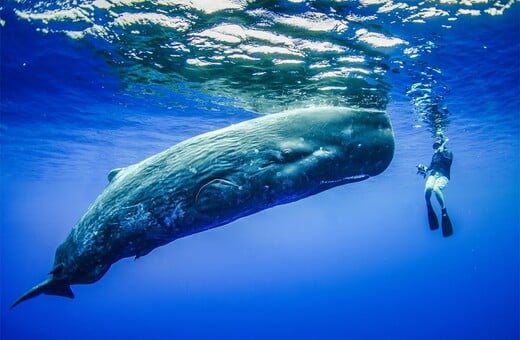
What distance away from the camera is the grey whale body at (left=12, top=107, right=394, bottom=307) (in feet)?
8.89

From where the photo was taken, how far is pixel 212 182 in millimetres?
2674

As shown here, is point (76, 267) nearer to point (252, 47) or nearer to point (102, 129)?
point (252, 47)

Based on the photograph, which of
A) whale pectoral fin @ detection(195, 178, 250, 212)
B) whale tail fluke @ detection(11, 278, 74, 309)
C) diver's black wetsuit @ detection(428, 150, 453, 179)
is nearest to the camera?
whale pectoral fin @ detection(195, 178, 250, 212)

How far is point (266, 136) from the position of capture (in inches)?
117

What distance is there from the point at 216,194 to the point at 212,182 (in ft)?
0.35

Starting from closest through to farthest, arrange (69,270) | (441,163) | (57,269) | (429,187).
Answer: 1. (69,270)
2. (57,269)
3. (429,187)
4. (441,163)

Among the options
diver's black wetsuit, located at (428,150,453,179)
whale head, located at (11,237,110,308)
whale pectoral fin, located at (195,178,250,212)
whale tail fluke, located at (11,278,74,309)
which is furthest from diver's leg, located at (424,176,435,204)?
whale tail fluke, located at (11,278,74,309)

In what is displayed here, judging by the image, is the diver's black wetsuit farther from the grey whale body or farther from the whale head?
the whale head

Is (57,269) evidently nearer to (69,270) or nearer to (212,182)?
(69,270)

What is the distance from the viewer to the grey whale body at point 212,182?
8.89ft

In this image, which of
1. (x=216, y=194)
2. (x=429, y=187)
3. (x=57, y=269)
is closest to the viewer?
(x=216, y=194)

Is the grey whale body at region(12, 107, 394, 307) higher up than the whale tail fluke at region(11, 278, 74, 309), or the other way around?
the grey whale body at region(12, 107, 394, 307)

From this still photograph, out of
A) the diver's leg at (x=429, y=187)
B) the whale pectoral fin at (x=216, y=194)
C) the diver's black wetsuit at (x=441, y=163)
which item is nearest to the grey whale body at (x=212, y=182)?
the whale pectoral fin at (x=216, y=194)

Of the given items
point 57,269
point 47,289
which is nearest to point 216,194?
point 57,269
